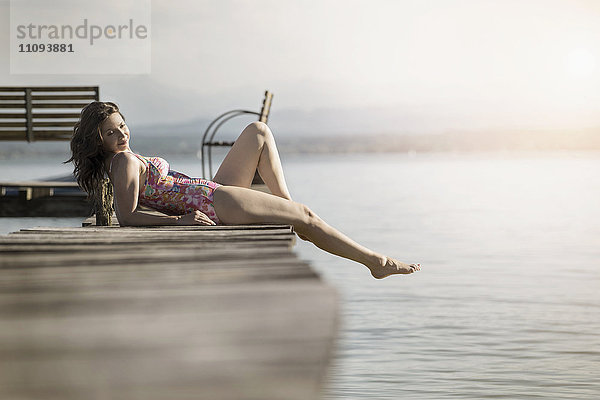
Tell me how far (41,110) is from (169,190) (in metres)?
7.24

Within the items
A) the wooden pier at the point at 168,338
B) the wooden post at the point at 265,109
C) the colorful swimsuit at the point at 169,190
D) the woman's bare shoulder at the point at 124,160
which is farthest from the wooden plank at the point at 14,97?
the wooden pier at the point at 168,338

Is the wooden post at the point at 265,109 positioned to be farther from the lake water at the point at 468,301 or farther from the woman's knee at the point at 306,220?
the woman's knee at the point at 306,220

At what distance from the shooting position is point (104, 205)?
12.2 ft

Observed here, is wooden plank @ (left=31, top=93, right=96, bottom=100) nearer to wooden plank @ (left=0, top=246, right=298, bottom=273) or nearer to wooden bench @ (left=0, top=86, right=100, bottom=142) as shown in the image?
wooden bench @ (left=0, top=86, right=100, bottom=142)

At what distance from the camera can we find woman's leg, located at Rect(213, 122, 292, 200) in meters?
3.79

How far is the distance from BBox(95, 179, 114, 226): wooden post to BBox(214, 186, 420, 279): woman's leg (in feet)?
1.92

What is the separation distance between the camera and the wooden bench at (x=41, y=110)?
33.0 ft

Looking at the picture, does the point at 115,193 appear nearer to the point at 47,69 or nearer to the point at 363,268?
the point at 363,268

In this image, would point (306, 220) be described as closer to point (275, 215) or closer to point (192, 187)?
point (275, 215)

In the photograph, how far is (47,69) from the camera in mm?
22750

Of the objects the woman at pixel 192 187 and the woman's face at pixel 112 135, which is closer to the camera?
the woman at pixel 192 187

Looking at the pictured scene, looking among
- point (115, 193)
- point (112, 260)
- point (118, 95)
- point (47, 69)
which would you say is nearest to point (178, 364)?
point (112, 260)

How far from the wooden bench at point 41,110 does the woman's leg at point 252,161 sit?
653 centimetres

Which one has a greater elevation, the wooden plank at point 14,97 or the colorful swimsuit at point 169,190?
the wooden plank at point 14,97
